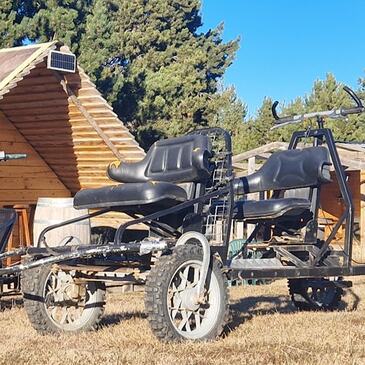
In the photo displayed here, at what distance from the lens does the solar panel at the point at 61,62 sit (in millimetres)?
9992

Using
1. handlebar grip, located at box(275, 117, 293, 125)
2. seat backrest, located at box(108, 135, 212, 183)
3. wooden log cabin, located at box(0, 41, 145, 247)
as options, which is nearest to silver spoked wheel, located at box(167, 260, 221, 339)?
seat backrest, located at box(108, 135, 212, 183)

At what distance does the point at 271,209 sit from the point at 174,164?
2.89 feet

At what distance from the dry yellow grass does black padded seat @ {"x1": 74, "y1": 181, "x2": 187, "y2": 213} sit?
91cm

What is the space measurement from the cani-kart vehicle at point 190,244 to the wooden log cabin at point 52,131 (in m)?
3.94

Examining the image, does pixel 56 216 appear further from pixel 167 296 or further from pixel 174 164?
pixel 167 296

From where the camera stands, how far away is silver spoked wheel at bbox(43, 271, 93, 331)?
5809 millimetres

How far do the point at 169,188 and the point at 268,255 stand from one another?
64.2 inches

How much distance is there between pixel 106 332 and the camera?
5699 mm

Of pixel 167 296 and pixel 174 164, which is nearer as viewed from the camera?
pixel 167 296

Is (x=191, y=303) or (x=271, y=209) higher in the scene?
(x=271, y=209)

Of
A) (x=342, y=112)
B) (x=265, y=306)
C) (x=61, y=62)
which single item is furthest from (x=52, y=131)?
(x=342, y=112)

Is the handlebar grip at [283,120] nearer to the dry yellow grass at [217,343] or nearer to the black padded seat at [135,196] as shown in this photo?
the dry yellow grass at [217,343]

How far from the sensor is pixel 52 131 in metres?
12.1

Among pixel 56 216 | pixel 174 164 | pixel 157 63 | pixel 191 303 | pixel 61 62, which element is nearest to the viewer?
pixel 191 303
